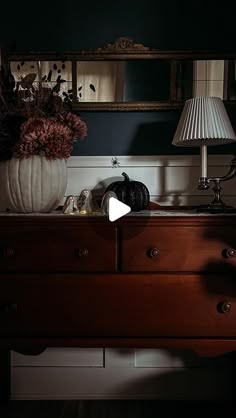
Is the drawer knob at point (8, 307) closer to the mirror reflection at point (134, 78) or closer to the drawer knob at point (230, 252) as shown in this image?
the drawer knob at point (230, 252)

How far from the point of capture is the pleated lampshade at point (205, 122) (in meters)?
1.55

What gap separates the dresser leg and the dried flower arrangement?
882 mm

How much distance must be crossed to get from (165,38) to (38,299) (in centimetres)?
122

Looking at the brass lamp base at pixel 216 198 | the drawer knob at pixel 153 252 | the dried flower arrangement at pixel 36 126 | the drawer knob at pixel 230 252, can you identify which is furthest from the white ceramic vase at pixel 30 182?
the drawer knob at pixel 230 252

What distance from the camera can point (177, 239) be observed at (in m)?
1.39

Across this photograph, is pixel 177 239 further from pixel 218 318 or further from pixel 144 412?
pixel 144 412

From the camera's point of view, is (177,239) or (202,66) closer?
(177,239)

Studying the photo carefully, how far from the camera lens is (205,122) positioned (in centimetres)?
156

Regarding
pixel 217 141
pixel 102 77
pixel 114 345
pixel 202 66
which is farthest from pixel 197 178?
pixel 114 345

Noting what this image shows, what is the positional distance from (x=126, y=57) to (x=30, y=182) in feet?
2.43

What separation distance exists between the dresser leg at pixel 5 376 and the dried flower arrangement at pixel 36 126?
882 mm

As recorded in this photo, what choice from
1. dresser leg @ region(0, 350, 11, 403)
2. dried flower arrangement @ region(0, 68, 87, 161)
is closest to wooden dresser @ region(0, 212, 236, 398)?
dried flower arrangement @ region(0, 68, 87, 161)

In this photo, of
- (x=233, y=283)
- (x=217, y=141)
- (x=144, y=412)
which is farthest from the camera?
(x=144, y=412)

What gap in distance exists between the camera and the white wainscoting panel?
1.88 meters
